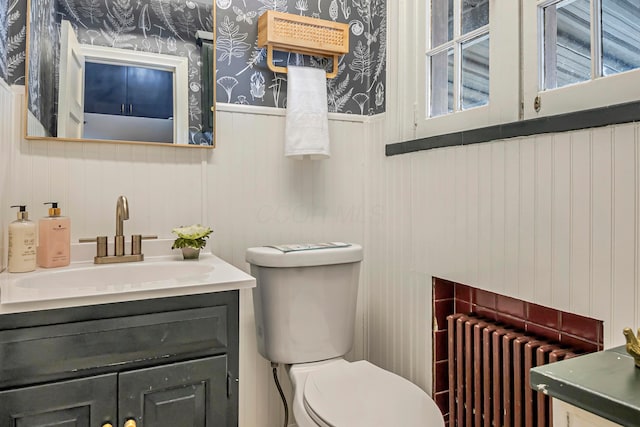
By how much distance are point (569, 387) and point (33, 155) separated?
1.64m

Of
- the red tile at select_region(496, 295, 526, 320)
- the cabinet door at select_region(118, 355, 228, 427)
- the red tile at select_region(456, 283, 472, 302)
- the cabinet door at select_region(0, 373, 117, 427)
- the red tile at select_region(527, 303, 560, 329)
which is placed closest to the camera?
the cabinet door at select_region(0, 373, 117, 427)

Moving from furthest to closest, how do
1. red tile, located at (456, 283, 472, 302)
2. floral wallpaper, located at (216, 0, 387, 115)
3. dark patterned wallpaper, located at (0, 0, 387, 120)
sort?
floral wallpaper, located at (216, 0, 387, 115), red tile, located at (456, 283, 472, 302), dark patterned wallpaper, located at (0, 0, 387, 120)

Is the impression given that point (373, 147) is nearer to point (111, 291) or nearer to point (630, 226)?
point (630, 226)

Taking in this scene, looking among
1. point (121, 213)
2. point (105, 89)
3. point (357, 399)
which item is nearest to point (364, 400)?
point (357, 399)

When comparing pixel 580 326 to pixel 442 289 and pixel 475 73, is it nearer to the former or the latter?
pixel 442 289

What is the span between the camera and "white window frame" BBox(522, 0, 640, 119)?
1089 mm

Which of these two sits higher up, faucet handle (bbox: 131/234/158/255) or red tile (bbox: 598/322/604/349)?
faucet handle (bbox: 131/234/158/255)

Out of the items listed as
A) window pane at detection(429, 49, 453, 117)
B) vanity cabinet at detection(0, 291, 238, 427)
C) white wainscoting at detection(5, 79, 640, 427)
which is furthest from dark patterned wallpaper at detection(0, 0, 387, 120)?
vanity cabinet at detection(0, 291, 238, 427)

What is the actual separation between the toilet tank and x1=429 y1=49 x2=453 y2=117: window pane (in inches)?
25.4

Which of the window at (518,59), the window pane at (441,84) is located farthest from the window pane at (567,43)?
the window pane at (441,84)

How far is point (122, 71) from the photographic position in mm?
1569

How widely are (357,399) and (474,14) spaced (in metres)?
1.37

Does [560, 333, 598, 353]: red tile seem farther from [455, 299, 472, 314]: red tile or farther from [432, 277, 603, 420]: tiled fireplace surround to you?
[455, 299, 472, 314]: red tile

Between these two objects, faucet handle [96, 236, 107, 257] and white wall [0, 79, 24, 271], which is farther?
faucet handle [96, 236, 107, 257]
